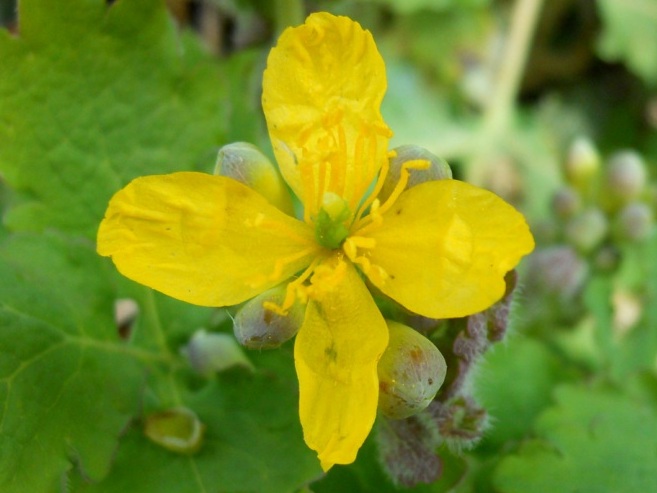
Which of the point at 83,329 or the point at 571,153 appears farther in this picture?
the point at 571,153

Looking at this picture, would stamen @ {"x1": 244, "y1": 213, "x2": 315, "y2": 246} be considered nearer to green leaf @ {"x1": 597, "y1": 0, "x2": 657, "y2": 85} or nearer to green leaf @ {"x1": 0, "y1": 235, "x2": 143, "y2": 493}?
green leaf @ {"x1": 0, "y1": 235, "x2": 143, "y2": 493}

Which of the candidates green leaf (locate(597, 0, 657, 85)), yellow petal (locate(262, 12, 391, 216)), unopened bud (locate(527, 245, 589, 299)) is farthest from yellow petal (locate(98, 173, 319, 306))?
green leaf (locate(597, 0, 657, 85))

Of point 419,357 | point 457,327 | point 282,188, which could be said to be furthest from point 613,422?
point 282,188

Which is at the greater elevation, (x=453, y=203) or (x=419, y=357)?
(x=453, y=203)

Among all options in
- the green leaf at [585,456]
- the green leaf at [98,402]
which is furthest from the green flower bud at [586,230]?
the green leaf at [98,402]

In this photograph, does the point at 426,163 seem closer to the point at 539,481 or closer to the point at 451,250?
the point at 451,250

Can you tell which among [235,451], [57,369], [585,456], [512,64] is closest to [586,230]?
[585,456]

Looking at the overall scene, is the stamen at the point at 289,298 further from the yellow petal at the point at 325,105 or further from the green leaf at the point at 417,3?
the green leaf at the point at 417,3
